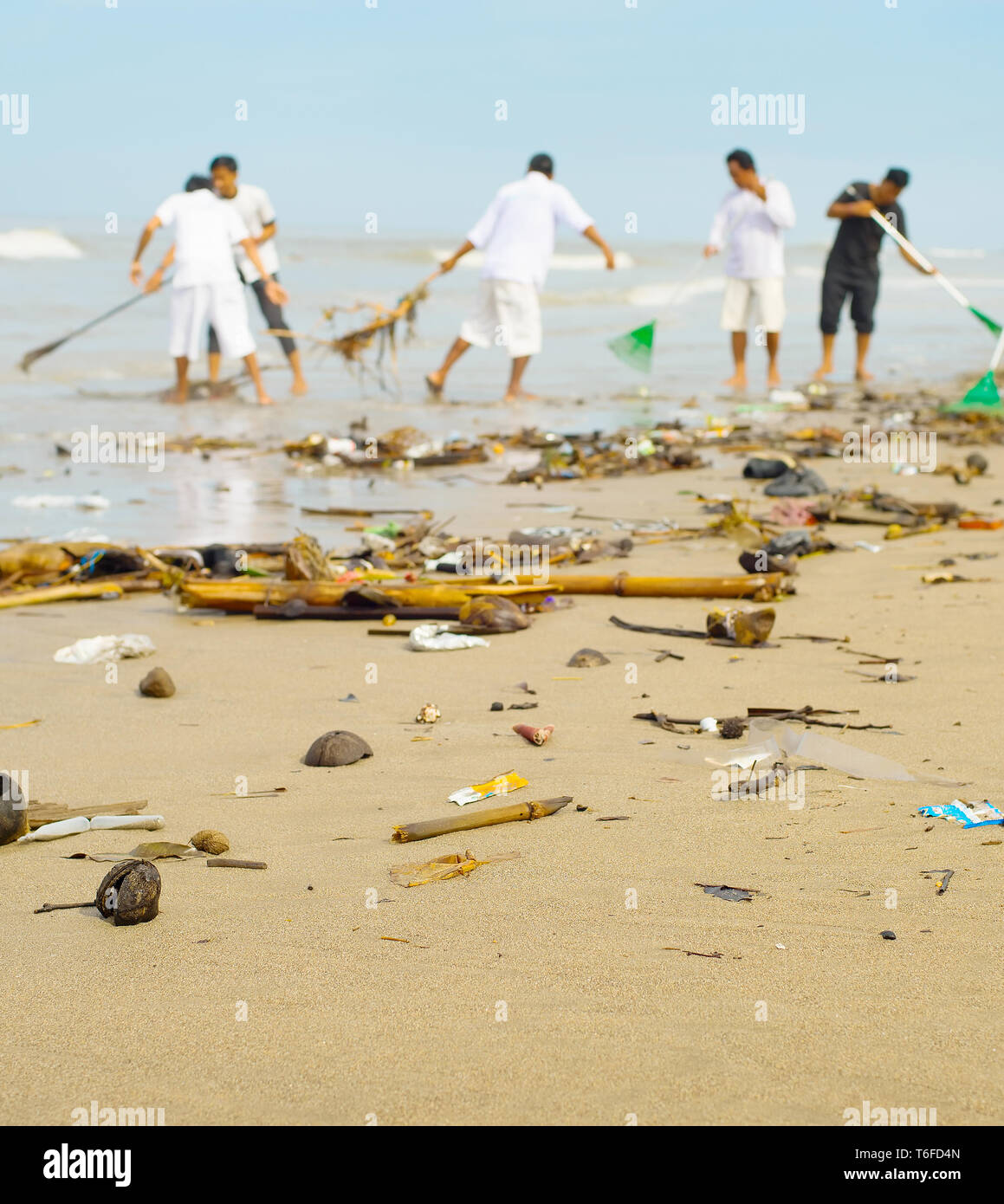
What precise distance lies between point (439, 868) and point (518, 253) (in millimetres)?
10171

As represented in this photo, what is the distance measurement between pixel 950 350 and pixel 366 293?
42.2 feet

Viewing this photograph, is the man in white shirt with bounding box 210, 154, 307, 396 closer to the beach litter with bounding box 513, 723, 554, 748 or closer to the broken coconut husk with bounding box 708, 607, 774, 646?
the broken coconut husk with bounding box 708, 607, 774, 646

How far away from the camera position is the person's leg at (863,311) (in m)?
13.6

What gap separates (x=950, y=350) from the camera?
812 inches

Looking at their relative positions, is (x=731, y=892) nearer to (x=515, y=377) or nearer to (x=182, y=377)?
(x=515, y=377)

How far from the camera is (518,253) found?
11977 mm

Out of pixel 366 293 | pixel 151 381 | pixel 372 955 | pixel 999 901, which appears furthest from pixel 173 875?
pixel 366 293

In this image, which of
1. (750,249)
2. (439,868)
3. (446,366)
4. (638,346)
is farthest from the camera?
(750,249)

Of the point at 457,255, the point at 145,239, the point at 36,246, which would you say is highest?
the point at 36,246

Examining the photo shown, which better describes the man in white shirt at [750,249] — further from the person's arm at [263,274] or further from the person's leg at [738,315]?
the person's arm at [263,274]

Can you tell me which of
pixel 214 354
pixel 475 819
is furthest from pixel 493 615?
pixel 214 354

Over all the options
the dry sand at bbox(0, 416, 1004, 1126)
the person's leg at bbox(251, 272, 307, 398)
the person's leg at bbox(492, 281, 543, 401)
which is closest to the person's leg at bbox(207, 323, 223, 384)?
the person's leg at bbox(251, 272, 307, 398)

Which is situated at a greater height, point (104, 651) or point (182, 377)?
point (182, 377)

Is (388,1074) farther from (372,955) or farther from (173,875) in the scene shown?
(173,875)
